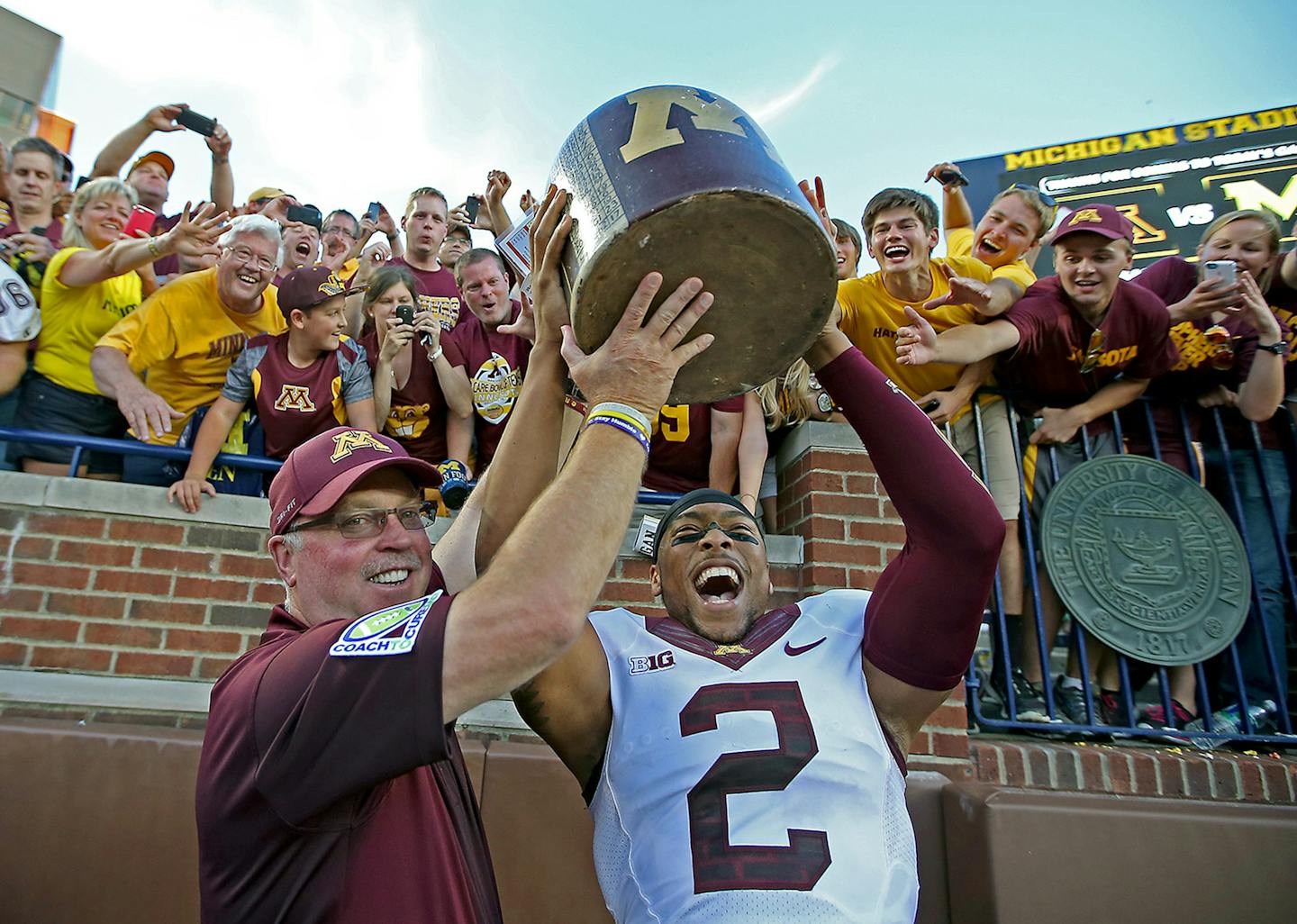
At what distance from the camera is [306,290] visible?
12.7 ft

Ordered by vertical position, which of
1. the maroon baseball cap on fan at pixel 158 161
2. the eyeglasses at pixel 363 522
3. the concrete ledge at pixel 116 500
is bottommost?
the eyeglasses at pixel 363 522

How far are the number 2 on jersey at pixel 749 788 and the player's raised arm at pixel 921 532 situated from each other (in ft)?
0.94

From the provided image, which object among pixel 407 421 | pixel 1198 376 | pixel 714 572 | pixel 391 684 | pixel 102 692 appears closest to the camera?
pixel 391 684

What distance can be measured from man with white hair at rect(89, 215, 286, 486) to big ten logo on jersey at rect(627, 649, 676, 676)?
237 centimetres

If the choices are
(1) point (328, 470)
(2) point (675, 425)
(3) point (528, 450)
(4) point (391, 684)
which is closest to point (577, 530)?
(4) point (391, 684)

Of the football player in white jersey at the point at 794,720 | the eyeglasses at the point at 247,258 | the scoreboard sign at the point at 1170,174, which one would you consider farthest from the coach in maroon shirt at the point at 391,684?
the scoreboard sign at the point at 1170,174

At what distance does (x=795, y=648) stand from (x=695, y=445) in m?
1.75

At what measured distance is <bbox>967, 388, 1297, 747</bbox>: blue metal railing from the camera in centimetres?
323

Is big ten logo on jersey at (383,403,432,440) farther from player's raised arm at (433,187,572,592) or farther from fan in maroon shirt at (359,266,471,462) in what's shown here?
player's raised arm at (433,187,572,592)

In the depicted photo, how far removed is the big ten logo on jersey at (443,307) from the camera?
16.0 ft

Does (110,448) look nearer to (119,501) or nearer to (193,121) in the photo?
(119,501)

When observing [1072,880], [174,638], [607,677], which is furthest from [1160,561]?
[174,638]

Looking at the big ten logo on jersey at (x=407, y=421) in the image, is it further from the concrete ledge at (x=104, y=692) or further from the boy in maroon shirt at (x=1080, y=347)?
the boy in maroon shirt at (x=1080, y=347)

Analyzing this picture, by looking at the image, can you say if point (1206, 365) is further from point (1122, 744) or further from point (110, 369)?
point (110, 369)
